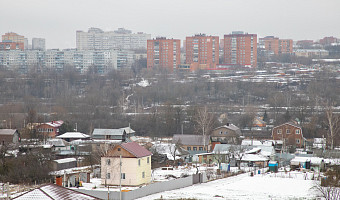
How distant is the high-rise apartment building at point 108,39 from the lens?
11500 centimetres

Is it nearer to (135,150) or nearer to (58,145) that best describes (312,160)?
(135,150)

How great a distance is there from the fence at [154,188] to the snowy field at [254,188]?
0.23 m

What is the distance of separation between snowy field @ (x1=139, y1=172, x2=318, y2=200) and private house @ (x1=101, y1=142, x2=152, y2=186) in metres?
A: 1.49

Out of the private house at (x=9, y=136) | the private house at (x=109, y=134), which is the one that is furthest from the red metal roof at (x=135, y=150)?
the private house at (x=9, y=136)

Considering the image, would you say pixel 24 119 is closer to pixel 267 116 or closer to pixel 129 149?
pixel 267 116

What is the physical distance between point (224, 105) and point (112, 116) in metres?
11.9

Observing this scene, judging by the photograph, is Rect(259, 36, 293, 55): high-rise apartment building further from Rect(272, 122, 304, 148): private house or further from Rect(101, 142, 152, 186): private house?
Rect(101, 142, 152, 186): private house

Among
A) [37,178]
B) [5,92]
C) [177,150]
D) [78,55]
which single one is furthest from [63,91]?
[37,178]

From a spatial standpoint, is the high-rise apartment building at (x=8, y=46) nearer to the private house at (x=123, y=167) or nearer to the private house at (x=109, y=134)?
the private house at (x=109, y=134)

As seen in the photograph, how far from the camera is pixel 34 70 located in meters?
72.4

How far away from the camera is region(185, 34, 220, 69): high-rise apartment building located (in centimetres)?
8038

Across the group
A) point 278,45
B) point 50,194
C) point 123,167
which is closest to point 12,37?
point 278,45

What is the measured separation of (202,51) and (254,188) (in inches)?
2508

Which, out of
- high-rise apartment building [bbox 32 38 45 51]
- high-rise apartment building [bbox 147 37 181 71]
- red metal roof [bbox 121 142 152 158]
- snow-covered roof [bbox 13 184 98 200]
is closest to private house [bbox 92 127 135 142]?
red metal roof [bbox 121 142 152 158]
